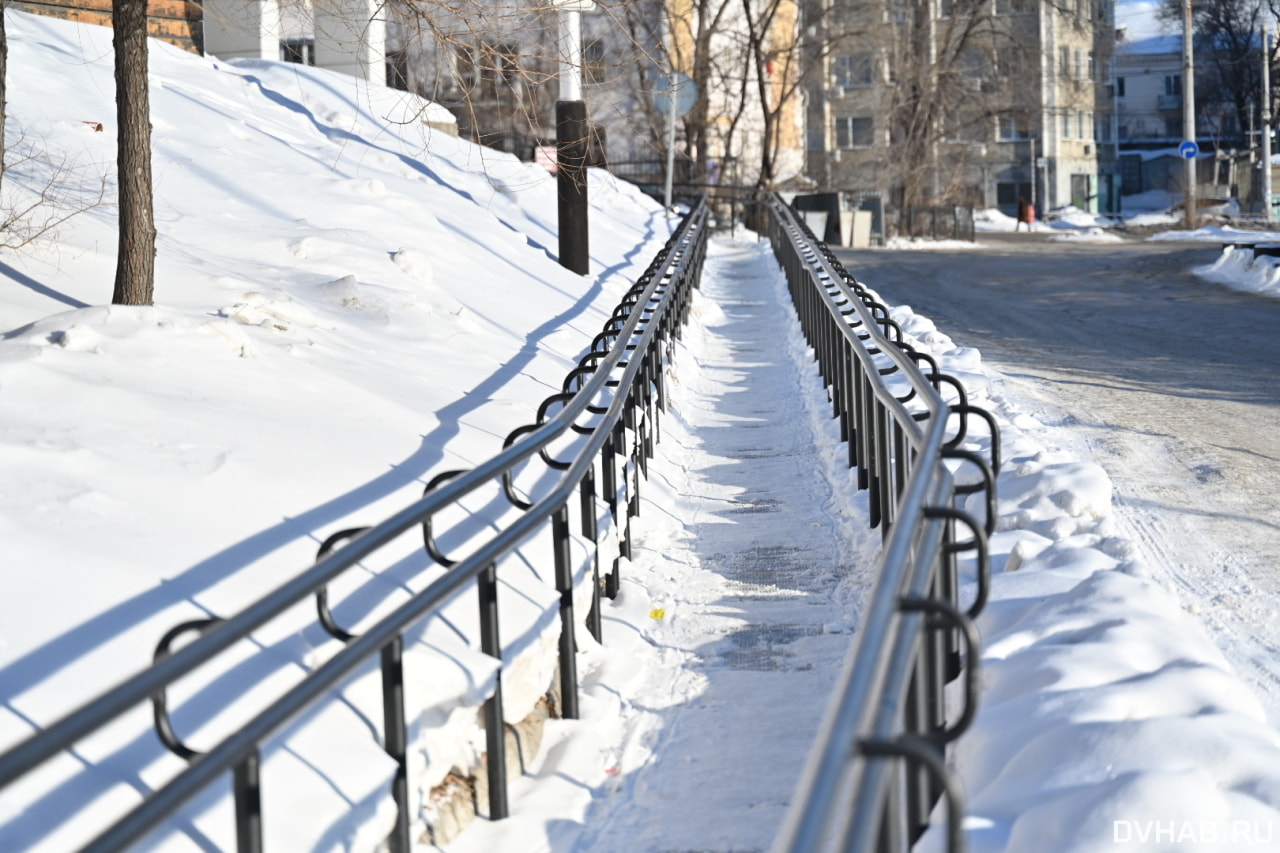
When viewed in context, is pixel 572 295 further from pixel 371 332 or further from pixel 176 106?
pixel 371 332

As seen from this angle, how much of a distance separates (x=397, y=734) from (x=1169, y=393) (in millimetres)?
8176

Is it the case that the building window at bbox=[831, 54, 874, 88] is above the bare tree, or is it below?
below

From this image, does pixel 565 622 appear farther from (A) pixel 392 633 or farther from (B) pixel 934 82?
(B) pixel 934 82

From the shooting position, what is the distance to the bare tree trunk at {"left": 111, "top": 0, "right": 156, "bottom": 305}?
22.9 ft

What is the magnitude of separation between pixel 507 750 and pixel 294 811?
3.78 ft

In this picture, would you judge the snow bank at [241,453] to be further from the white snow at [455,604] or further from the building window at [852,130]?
the building window at [852,130]

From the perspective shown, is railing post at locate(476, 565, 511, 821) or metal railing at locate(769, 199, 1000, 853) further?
railing post at locate(476, 565, 511, 821)

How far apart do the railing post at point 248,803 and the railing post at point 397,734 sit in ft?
2.22

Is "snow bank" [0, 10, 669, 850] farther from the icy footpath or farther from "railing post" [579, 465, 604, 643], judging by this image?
the icy footpath

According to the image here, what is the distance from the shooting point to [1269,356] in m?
11.6

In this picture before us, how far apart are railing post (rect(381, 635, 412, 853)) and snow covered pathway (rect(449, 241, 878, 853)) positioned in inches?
16.8

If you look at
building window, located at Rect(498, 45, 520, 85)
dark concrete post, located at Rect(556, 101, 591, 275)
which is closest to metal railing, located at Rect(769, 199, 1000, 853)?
building window, located at Rect(498, 45, 520, 85)

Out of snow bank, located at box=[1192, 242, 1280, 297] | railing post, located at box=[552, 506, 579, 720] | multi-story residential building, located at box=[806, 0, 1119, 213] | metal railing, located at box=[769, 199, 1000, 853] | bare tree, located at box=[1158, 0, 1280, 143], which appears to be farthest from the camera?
bare tree, located at box=[1158, 0, 1280, 143]

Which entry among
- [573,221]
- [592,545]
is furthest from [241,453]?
[573,221]
